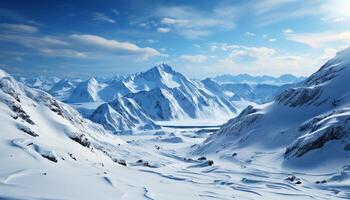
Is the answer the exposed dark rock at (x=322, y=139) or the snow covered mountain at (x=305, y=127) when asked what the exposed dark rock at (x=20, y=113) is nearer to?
the snow covered mountain at (x=305, y=127)

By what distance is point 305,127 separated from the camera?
3962 inches

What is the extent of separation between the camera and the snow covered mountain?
77.5 m

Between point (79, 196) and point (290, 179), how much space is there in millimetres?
46729

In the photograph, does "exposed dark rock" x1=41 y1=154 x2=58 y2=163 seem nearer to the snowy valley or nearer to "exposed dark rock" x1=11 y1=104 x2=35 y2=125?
the snowy valley

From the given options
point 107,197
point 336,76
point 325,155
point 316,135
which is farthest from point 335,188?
point 336,76

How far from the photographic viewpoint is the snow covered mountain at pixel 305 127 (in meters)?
77.5

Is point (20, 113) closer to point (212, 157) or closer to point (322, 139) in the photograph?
point (322, 139)

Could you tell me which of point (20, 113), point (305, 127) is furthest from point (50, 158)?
point (305, 127)

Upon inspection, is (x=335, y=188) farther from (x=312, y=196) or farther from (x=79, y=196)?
(x=79, y=196)

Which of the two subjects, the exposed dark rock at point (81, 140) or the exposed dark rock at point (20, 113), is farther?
the exposed dark rock at point (81, 140)

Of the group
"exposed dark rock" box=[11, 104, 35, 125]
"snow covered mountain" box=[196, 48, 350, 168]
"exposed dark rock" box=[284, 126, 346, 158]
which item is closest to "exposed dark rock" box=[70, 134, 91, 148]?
"exposed dark rock" box=[11, 104, 35, 125]

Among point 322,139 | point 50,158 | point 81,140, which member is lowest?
point 81,140

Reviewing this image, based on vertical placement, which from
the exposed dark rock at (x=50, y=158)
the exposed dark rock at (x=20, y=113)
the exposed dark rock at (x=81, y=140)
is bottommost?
the exposed dark rock at (x=81, y=140)

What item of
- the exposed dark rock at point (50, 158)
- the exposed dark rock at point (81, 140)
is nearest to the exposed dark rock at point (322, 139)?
the exposed dark rock at point (81, 140)
